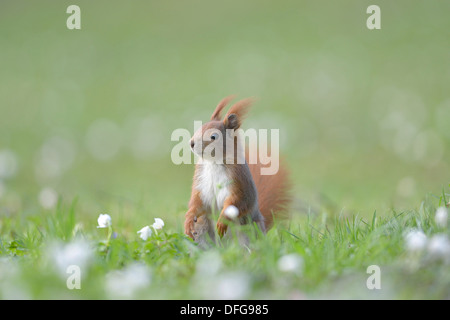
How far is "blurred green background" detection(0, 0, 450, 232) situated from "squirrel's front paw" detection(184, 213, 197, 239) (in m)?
1.44

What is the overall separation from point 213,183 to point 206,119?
5811 mm

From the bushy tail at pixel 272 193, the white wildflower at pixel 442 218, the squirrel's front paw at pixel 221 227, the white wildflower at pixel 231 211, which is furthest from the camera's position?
the bushy tail at pixel 272 193

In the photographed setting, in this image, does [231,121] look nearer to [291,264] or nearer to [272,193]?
[272,193]

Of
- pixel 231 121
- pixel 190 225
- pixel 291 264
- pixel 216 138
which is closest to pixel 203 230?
pixel 190 225

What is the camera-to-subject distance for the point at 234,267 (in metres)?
2.64

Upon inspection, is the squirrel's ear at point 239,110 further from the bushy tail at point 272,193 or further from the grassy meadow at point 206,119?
the grassy meadow at point 206,119

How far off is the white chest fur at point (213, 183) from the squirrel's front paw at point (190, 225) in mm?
113

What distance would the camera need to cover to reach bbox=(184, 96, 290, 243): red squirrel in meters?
3.20

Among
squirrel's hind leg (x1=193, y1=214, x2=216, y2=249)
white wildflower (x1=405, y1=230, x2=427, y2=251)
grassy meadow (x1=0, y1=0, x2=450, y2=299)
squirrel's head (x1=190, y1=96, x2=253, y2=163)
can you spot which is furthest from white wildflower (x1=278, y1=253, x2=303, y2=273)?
squirrel's head (x1=190, y1=96, x2=253, y2=163)

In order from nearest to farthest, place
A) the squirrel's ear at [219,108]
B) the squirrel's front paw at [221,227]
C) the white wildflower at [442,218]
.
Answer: the white wildflower at [442,218] → the squirrel's front paw at [221,227] → the squirrel's ear at [219,108]

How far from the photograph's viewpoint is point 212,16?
17.0 m

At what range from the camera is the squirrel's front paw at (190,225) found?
326 centimetres

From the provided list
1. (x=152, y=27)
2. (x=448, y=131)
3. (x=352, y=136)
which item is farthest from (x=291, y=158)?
(x=152, y=27)

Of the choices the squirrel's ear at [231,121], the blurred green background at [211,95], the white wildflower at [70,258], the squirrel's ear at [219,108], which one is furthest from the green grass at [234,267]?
the blurred green background at [211,95]
